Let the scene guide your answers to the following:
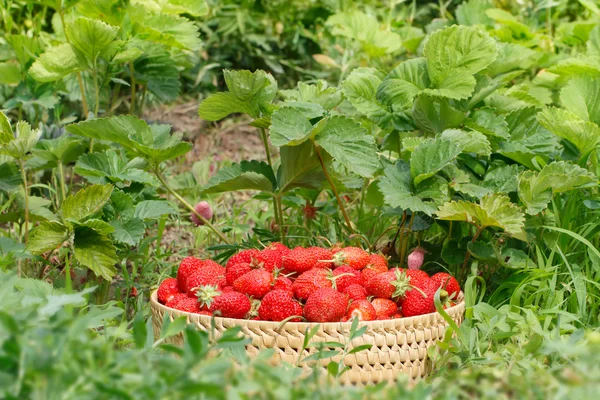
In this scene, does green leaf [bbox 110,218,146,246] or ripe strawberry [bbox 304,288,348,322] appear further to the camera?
green leaf [bbox 110,218,146,246]

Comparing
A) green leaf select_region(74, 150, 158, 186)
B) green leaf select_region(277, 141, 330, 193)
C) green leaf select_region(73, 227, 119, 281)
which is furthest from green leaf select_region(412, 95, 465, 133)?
green leaf select_region(73, 227, 119, 281)

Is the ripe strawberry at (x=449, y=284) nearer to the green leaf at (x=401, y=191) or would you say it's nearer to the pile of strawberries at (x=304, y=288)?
the pile of strawberries at (x=304, y=288)

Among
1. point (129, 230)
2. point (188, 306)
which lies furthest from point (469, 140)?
point (129, 230)

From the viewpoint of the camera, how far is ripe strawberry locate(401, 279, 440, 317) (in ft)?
5.43

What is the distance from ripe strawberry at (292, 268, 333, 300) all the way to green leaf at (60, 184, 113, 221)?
1.74 feet

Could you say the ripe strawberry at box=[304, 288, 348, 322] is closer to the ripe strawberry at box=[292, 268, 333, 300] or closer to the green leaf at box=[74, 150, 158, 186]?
the ripe strawberry at box=[292, 268, 333, 300]

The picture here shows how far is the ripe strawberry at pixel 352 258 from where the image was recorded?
176 centimetres

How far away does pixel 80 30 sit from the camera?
2.11 m

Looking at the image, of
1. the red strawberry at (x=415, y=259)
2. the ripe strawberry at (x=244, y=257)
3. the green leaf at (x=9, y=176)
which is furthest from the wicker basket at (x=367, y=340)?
the green leaf at (x=9, y=176)

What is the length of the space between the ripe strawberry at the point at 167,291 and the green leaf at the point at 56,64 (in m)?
0.80

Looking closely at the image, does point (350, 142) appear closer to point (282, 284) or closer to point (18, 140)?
point (282, 284)

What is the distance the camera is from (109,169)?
208 cm

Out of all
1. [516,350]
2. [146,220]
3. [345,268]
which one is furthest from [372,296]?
[146,220]

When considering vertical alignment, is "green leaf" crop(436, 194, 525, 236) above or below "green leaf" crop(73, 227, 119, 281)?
above
